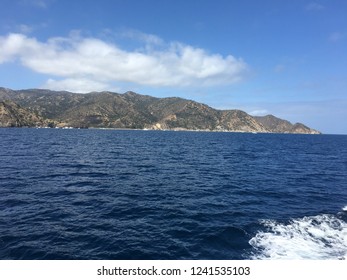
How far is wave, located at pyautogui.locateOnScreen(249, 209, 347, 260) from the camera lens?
1834 cm

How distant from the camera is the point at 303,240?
20594mm

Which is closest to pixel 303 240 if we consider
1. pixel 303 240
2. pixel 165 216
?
pixel 303 240

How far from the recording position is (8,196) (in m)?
28.3

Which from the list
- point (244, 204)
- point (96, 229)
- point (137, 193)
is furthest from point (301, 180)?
point (96, 229)

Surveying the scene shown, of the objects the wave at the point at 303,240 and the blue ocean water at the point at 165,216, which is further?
the wave at the point at 303,240

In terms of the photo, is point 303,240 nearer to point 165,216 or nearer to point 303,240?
point 303,240

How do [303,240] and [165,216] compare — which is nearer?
[303,240]

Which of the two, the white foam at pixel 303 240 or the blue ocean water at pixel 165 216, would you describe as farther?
the white foam at pixel 303 240

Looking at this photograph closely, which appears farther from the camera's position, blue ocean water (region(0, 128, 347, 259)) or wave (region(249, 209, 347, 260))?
wave (region(249, 209, 347, 260))

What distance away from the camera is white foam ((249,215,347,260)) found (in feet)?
60.3

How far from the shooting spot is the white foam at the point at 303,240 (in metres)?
18.4

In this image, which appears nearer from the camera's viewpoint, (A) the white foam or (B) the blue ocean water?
A: (B) the blue ocean water
